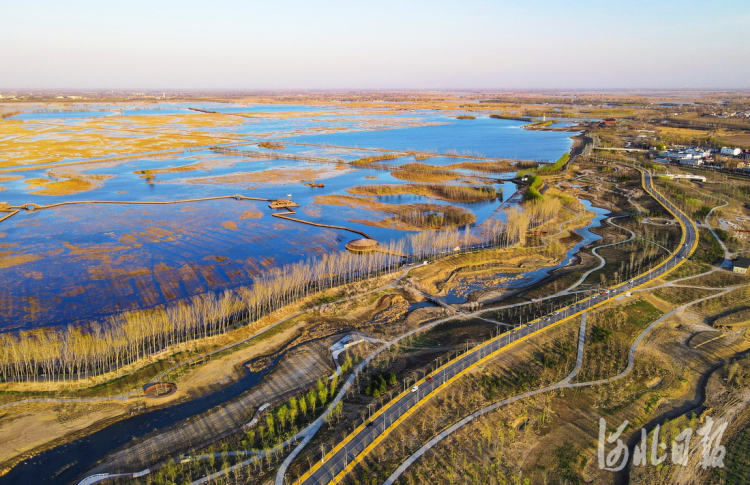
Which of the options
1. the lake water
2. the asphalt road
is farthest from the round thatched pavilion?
the asphalt road

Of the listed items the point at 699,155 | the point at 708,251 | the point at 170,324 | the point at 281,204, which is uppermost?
the point at 699,155

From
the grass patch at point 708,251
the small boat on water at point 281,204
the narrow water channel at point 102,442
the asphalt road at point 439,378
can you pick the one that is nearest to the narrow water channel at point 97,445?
the narrow water channel at point 102,442

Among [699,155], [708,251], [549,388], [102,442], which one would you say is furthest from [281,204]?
[699,155]

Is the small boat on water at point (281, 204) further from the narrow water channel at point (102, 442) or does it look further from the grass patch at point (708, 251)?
the grass patch at point (708, 251)

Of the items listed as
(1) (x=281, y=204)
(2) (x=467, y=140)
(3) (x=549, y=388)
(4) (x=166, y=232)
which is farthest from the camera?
(2) (x=467, y=140)

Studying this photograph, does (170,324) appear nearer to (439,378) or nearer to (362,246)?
(439,378)

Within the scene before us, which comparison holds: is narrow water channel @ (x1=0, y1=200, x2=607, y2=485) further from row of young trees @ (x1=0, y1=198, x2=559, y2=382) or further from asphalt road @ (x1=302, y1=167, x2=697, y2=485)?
asphalt road @ (x1=302, y1=167, x2=697, y2=485)

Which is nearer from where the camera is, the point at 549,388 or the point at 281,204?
the point at 549,388
